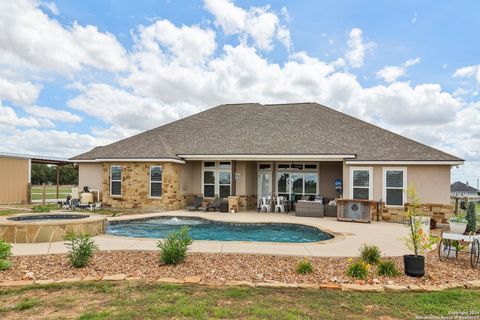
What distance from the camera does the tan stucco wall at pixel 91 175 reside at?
802 inches

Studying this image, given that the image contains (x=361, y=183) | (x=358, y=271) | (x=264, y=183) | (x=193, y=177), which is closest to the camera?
(x=358, y=271)

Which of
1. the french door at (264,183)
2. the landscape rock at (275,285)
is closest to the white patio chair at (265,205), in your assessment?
the french door at (264,183)

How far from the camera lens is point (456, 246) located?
7438 millimetres

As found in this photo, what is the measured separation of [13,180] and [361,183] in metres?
20.4

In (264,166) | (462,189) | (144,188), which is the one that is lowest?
(462,189)

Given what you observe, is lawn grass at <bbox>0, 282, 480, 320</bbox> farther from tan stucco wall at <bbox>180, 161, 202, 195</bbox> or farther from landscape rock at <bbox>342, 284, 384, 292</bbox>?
tan stucco wall at <bbox>180, 161, 202, 195</bbox>

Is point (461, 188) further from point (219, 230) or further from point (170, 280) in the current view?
point (170, 280)

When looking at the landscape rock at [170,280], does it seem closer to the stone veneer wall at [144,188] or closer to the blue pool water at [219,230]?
the blue pool water at [219,230]

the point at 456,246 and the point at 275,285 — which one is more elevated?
the point at 456,246

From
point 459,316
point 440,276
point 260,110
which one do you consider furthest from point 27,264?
point 260,110

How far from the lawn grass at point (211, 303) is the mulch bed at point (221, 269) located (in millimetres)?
608

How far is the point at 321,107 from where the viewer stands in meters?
22.2

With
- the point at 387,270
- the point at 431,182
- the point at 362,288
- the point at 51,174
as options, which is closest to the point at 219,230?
the point at 387,270

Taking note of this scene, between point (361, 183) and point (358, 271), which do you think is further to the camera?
point (361, 183)
